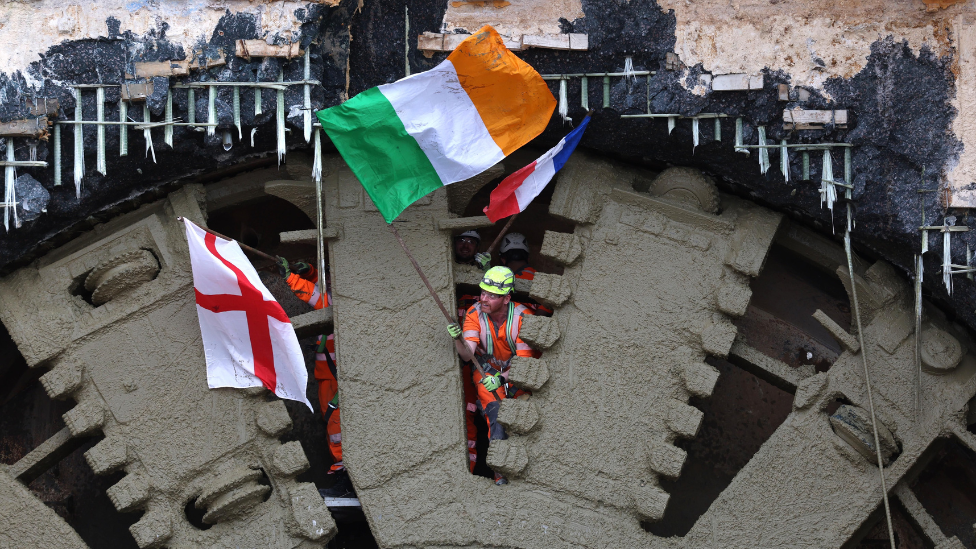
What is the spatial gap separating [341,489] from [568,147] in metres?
2.91

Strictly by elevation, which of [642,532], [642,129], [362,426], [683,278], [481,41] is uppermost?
[481,41]

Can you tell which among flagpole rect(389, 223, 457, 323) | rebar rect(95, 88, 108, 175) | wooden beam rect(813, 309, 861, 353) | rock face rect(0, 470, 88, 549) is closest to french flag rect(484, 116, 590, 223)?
flagpole rect(389, 223, 457, 323)

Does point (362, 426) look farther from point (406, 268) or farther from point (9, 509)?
point (9, 509)

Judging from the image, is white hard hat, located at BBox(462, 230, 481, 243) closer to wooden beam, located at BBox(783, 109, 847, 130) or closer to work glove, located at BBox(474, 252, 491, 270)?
work glove, located at BBox(474, 252, 491, 270)

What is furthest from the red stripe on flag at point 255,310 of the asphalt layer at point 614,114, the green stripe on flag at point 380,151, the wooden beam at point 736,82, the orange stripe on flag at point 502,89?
the wooden beam at point 736,82

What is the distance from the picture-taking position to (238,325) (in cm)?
689

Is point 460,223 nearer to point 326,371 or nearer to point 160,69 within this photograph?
point 326,371

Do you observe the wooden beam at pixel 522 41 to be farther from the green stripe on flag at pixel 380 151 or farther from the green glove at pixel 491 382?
A: the green glove at pixel 491 382

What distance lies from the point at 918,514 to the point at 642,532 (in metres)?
1.73

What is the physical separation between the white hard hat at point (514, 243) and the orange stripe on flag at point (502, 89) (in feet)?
4.85

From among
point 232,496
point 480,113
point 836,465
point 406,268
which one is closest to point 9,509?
point 232,496

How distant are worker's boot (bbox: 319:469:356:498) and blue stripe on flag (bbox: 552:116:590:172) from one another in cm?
263

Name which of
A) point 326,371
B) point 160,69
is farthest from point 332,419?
point 160,69

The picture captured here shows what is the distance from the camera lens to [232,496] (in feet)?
21.8
